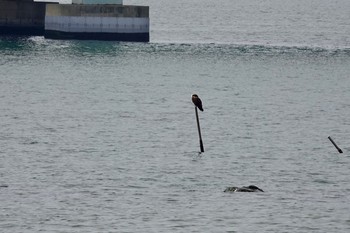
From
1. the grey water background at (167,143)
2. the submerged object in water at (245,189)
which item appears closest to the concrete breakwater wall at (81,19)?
the grey water background at (167,143)

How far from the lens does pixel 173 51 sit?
506 feet

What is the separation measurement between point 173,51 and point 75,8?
1273 centimetres

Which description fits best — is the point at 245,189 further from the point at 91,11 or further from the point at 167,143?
the point at 91,11

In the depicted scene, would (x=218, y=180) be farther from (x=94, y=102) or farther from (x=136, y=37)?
(x=136, y=37)

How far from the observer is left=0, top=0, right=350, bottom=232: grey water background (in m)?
53.0

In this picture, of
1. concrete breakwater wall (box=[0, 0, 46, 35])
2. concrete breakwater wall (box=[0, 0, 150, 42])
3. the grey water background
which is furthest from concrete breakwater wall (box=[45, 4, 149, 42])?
the grey water background

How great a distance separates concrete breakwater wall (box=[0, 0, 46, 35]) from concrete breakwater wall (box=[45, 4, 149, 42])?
3.30 metres

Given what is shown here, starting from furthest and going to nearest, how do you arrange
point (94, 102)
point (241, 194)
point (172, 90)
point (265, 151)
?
1. point (172, 90)
2. point (94, 102)
3. point (265, 151)
4. point (241, 194)

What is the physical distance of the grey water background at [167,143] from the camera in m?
53.0

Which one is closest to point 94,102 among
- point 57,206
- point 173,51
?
point 57,206

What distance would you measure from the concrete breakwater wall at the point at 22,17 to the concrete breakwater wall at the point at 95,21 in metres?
3.30

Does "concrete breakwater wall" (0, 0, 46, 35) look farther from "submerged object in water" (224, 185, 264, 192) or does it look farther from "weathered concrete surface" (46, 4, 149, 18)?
"submerged object in water" (224, 185, 264, 192)

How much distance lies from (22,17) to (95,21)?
967 cm

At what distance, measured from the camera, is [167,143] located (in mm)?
75375
